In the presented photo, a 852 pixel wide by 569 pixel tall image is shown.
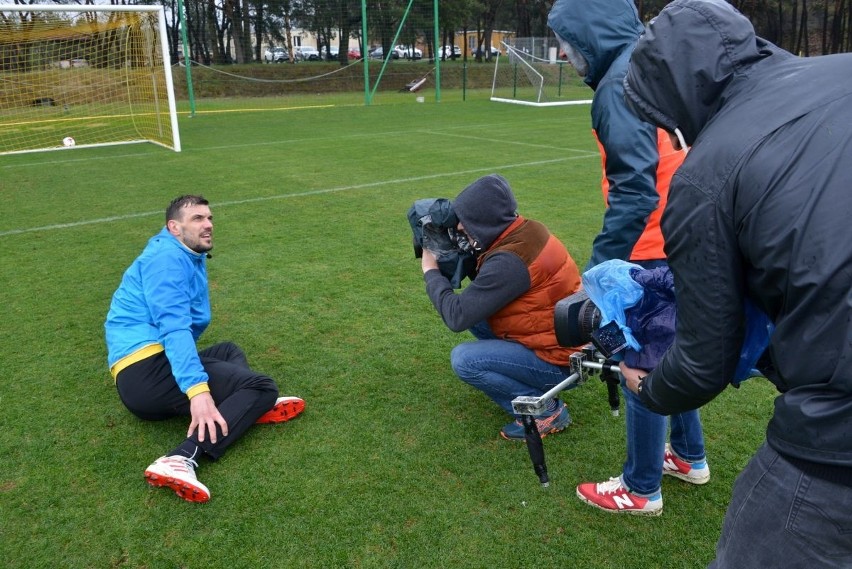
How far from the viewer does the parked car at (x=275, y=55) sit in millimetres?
32438

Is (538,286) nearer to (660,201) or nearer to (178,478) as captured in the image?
(660,201)

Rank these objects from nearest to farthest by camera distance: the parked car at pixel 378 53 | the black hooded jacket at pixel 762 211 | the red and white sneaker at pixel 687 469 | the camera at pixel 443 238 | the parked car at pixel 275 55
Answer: the black hooded jacket at pixel 762 211
the red and white sneaker at pixel 687 469
the camera at pixel 443 238
the parked car at pixel 378 53
the parked car at pixel 275 55

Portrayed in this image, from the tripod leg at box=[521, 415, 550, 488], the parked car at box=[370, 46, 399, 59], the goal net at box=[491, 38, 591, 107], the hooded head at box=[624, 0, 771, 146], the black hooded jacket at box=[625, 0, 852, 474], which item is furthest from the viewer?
the parked car at box=[370, 46, 399, 59]

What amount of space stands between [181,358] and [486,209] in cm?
161

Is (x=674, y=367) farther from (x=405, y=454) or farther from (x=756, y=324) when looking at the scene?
(x=405, y=454)

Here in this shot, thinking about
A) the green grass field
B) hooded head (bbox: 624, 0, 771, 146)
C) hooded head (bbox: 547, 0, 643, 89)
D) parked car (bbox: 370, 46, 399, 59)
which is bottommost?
the green grass field

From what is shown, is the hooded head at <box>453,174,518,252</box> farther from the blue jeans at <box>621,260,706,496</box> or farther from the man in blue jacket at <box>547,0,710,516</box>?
the blue jeans at <box>621,260,706,496</box>

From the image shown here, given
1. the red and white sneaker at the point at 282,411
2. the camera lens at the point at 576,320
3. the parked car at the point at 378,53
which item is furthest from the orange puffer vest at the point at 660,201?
the parked car at the point at 378,53

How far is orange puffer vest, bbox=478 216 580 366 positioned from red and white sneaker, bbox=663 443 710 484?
0.64 m

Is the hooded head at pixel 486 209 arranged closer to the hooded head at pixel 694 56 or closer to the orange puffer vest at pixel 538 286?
the orange puffer vest at pixel 538 286

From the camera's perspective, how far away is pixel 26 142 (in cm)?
1462

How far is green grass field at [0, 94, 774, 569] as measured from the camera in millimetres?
2811

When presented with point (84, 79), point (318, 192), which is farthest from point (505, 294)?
point (84, 79)

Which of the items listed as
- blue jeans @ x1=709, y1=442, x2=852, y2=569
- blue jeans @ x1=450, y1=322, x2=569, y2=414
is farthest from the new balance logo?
blue jeans @ x1=709, y1=442, x2=852, y2=569
